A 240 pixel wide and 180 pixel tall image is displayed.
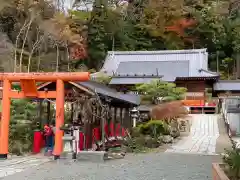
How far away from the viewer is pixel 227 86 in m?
36.9

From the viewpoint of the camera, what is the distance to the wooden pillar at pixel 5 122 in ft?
41.1

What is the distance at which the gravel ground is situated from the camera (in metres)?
8.96

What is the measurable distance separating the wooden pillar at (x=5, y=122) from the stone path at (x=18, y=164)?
0.43m

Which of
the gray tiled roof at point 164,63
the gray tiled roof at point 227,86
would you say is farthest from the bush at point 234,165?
the gray tiled roof at point 227,86

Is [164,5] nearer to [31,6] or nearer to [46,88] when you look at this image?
[31,6]

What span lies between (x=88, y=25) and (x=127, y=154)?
3490cm

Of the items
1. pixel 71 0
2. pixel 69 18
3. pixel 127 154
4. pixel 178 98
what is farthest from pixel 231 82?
pixel 127 154

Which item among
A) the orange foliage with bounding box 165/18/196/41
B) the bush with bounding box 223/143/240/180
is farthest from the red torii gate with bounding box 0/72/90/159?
the orange foliage with bounding box 165/18/196/41

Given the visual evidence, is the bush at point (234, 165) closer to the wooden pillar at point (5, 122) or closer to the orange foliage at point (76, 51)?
the wooden pillar at point (5, 122)

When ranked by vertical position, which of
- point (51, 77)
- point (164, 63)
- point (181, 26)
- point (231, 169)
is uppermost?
point (181, 26)

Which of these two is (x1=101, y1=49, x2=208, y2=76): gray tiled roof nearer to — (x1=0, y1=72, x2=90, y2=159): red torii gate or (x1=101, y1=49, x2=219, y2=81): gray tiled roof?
(x1=101, y1=49, x2=219, y2=81): gray tiled roof

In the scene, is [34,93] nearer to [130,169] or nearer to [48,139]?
[48,139]

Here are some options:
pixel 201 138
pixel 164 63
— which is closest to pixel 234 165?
pixel 201 138

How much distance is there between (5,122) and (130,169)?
196 inches
